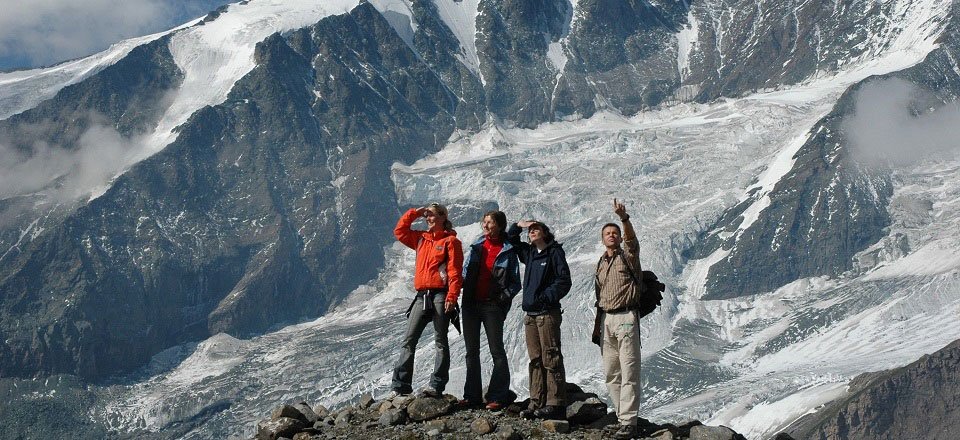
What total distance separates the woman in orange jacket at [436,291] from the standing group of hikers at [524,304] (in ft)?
0.07

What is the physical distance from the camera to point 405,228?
1072 inches

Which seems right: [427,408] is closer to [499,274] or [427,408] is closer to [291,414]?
[499,274]

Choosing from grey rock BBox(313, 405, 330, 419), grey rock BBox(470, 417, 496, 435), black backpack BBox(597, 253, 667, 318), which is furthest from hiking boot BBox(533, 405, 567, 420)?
grey rock BBox(313, 405, 330, 419)

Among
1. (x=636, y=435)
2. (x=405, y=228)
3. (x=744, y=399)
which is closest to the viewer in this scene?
(x=636, y=435)

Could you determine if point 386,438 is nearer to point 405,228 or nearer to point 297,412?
point 297,412

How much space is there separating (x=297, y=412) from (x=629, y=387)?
24.0 feet

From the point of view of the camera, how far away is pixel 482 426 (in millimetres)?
23422

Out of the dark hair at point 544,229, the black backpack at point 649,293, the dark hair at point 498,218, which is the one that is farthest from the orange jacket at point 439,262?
the black backpack at point 649,293

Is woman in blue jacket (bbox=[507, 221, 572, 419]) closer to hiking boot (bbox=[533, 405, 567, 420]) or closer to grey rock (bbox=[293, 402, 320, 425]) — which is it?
hiking boot (bbox=[533, 405, 567, 420])

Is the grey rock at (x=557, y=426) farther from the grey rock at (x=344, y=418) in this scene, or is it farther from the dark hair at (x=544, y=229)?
the grey rock at (x=344, y=418)

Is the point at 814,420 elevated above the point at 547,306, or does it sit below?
below

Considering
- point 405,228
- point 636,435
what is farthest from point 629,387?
point 405,228

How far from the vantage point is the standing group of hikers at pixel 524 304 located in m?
23.5

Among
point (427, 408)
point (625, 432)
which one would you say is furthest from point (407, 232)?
point (625, 432)
